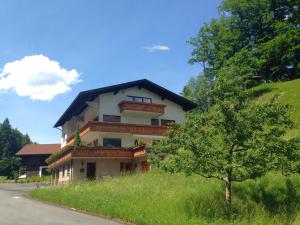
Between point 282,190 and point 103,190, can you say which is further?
point 103,190

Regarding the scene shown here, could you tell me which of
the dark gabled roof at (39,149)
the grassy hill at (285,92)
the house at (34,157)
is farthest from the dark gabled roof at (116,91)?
the dark gabled roof at (39,149)

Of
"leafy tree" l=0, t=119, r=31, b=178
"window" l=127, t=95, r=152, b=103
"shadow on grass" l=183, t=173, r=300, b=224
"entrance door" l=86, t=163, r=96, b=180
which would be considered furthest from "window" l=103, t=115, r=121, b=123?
"leafy tree" l=0, t=119, r=31, b=178

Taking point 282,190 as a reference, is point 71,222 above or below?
below

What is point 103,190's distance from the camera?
84.5 feet

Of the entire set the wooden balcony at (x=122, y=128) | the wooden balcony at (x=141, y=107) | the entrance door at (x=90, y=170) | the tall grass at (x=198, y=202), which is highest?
the wooden balcony at (x=141, y=107)

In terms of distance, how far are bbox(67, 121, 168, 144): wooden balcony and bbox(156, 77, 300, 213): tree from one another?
2257 centimetres

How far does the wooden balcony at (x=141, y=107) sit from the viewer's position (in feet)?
147

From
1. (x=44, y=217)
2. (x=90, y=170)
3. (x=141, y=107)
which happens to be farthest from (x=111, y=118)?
(x=44, y=217)

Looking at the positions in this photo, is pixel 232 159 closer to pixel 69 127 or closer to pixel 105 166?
pixel 105 166

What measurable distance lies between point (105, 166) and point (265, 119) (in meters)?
25.6

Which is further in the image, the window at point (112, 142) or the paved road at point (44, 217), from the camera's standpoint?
the window at point (112, 142)

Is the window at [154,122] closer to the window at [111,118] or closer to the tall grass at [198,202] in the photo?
the window at [111,118]

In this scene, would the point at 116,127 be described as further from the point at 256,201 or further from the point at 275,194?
the point at 275,194

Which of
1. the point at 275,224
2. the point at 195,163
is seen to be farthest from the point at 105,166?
the point at 275,224
